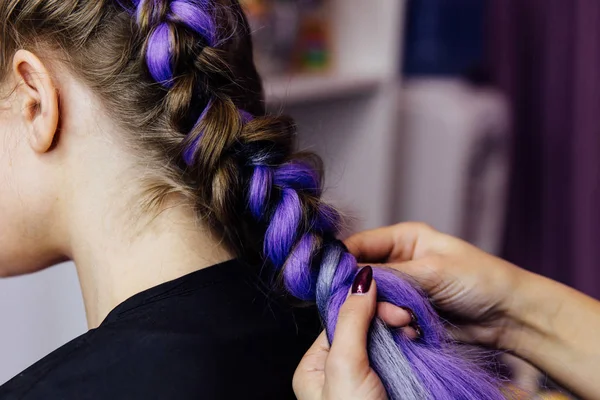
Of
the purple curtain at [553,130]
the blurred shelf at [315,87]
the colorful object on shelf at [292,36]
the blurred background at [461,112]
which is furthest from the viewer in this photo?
the purple curtain at [553,130]

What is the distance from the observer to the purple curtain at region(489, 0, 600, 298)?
2020mm

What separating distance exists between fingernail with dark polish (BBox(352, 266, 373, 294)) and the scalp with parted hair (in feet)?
0.04

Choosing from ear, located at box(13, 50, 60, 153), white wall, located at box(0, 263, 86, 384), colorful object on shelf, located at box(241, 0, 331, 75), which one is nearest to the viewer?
ear, located at box(13, 50, 60, 153)

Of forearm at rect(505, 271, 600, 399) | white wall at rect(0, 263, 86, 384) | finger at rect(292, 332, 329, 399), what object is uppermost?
finger at rect(292, 332, 329, 399)

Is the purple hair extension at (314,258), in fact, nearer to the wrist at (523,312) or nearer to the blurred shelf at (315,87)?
the wrist at (523,312)

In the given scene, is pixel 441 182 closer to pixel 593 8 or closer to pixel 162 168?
pixel 593 8

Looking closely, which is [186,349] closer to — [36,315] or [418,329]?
[418,329]

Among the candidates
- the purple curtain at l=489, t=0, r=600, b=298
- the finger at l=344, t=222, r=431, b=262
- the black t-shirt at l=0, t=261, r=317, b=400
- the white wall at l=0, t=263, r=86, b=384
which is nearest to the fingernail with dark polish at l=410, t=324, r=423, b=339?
the black t-shirt at l=0, t=261, r=317, b=400

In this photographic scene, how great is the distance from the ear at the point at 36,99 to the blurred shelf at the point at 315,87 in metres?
0.73

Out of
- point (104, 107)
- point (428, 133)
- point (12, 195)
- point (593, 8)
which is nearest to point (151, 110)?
point (104, 107)

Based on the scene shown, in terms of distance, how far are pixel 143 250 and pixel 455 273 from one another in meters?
0.39

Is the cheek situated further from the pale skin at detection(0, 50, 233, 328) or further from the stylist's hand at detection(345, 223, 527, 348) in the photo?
the stylist's hand at detection(345, 223, 527, 348)

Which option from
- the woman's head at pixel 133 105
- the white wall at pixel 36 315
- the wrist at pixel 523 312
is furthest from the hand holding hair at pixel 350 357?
the white wall at pixel 36 315

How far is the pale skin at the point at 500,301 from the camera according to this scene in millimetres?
905
